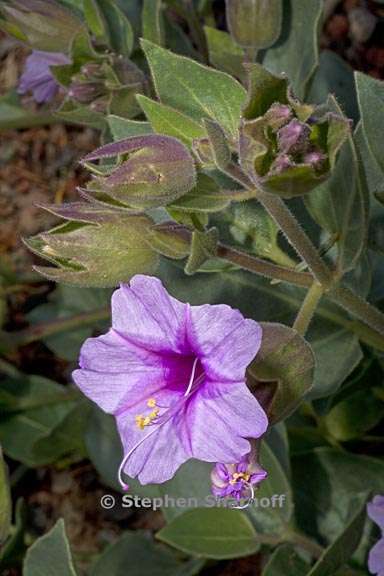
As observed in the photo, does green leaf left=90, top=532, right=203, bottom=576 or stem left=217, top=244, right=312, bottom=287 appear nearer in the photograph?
stem left=217, top=244, right=312, bottom=287

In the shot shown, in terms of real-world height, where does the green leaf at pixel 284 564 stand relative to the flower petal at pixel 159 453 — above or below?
below

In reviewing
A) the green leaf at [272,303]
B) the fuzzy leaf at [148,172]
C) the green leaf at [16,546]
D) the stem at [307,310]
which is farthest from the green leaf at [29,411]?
the fuzzy leaf at [148,172]

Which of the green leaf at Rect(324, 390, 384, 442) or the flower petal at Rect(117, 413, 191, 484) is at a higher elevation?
the flower petal at Rect(117, 413, 191, 484)

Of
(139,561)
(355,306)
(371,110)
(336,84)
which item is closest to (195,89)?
(371,110)

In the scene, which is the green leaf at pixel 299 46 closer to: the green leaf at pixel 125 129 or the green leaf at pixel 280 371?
the green leaf at pixel 125 129

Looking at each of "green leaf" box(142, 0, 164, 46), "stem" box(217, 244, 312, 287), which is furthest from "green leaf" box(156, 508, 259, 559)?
"green leaf" box(142, 0, 164, 46)

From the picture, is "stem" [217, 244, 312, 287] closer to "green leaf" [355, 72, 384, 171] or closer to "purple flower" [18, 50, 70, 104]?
"green leaf" [355, 72, 384, 171]

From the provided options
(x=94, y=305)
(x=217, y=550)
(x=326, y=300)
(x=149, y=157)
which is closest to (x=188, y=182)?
(x=149, y=157)

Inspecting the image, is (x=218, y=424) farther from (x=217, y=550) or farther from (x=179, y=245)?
(x=217, y=550)
